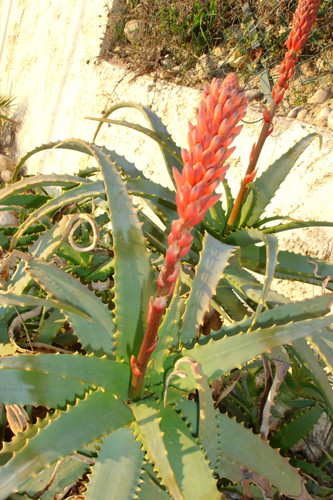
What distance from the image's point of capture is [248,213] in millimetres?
1339

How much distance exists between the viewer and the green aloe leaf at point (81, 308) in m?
0.94

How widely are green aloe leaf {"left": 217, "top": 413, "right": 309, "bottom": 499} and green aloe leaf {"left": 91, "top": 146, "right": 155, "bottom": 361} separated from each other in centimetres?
26

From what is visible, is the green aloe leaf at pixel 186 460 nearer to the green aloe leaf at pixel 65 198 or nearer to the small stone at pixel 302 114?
the green aloe leaf at pixel 65 198

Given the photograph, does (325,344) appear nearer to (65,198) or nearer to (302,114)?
(65,198)

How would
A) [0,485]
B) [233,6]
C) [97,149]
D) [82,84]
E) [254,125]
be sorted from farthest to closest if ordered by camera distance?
[82,84]
[233,6]
[254,125]
[97,149]
[0,485]

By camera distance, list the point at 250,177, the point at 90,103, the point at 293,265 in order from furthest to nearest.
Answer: the point at 90,103 < the point at 293,265 < the point at 250,177

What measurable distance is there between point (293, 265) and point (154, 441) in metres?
0.71

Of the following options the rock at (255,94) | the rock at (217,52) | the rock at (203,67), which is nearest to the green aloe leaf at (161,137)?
the rock at (255,94)

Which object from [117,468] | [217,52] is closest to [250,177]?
[117,468]

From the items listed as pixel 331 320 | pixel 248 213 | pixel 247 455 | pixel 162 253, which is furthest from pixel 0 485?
pixel 248 213

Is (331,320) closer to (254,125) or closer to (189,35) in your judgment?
(254,125)

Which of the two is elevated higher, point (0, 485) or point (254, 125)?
point (254, 125)

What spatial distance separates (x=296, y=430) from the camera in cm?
126

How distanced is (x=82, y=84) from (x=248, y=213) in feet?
7.34
